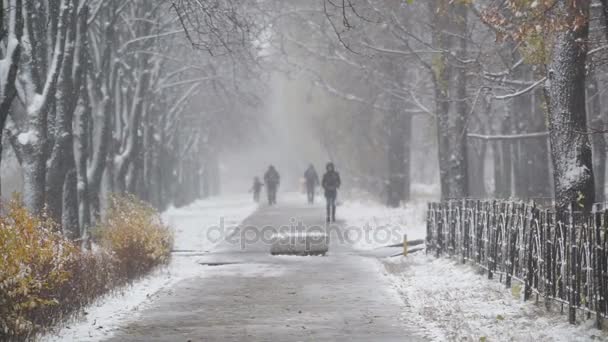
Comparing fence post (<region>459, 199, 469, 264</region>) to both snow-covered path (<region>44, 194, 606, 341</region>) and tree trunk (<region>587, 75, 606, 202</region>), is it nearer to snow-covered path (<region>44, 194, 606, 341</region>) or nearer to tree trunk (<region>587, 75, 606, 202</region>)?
snow-covered path (<region>44, 194, 606, 341</region>)

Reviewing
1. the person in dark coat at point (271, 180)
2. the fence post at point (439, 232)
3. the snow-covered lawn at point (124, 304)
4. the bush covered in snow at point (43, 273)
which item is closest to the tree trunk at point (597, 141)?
the fence post at point (439, 232)

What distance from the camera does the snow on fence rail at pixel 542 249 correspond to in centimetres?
895

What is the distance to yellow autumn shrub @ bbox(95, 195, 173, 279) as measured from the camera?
14492mm

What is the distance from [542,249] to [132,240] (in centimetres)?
716

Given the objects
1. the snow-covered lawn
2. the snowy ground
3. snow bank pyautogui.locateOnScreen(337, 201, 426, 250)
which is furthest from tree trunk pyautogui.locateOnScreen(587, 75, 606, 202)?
the snow-covered lawn

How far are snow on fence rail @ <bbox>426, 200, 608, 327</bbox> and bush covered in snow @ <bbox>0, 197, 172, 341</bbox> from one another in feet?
18.5

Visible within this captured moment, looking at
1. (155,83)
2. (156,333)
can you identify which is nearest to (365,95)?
(155,83)

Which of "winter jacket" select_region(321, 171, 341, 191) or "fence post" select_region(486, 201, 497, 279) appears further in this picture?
"winter jacket" select_region(321, 171, 341, 191)

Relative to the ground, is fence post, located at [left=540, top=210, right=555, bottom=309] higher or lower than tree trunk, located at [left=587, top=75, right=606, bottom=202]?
lower

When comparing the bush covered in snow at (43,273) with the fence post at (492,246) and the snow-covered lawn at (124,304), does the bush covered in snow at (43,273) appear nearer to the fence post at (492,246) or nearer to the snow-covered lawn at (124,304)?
the snow-covered lawn at (124,304)

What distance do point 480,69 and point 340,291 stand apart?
7.00 metres

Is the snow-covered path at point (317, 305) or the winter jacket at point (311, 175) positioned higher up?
the winter jacket at point (311, 175)

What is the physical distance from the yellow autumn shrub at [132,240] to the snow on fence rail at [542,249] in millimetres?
5500

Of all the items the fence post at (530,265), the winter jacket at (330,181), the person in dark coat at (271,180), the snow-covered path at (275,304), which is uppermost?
the person in dark coat at (271,180)
